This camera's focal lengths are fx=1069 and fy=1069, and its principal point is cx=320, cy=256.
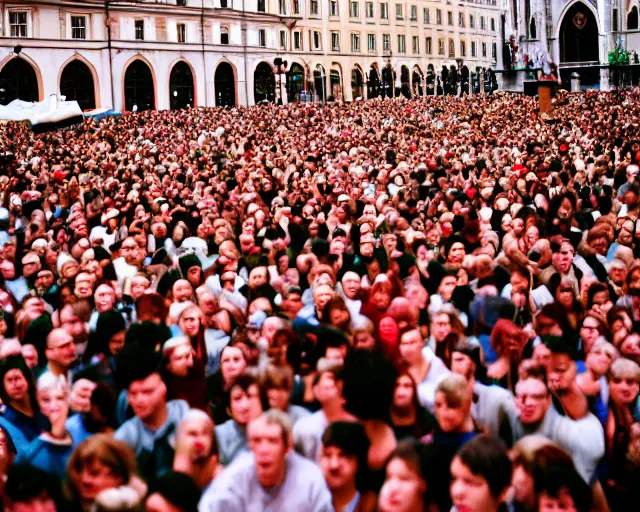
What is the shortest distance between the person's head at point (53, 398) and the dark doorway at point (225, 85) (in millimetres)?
65870

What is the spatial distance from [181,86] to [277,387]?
64.7 meters

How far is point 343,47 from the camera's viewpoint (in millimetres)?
85938

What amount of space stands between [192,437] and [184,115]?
1507 inches

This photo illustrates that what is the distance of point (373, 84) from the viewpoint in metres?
83.9

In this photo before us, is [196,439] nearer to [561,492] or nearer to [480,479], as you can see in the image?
[480,479]

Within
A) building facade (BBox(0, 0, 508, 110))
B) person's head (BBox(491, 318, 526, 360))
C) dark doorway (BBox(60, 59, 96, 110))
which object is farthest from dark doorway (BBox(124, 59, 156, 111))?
person's head (BBox(491, 318, 526, 360))

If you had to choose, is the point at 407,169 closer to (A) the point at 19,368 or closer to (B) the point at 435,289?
(B) the point at 435,289

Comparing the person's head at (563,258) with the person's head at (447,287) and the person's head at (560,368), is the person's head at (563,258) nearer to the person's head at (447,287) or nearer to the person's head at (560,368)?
the person's head at (447,287)

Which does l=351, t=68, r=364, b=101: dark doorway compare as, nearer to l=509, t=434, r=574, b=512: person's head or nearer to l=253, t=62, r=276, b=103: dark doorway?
l=253, t=62, r=276, b=103: dark doorway

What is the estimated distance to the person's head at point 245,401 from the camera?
6.16m

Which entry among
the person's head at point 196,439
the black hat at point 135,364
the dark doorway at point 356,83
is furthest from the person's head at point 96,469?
the dark doorway at point 356,83

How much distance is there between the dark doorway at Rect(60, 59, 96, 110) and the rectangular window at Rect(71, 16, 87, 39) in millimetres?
1479

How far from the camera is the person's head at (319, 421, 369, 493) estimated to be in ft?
17.6

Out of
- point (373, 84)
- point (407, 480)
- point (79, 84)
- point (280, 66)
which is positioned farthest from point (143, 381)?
point (373, 84)
